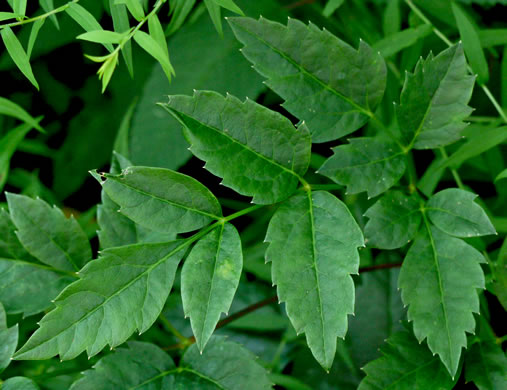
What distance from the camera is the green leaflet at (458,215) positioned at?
102 cm

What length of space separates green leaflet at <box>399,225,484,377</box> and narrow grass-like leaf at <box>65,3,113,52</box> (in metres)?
0.67

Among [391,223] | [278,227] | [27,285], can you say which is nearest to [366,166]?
[391,223]

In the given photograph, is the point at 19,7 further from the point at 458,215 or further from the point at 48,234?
the point at 458,215

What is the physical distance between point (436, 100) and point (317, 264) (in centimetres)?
39

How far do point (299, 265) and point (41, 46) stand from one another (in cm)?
134

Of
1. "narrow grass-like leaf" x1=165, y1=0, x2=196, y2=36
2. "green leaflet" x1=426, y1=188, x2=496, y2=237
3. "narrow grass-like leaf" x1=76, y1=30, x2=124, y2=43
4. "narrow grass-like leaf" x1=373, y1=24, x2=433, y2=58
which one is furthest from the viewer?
"narrow grass-like leaf" x1=373, y1=24, x2=433, y2=58

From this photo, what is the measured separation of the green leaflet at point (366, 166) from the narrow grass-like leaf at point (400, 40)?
0.33 m

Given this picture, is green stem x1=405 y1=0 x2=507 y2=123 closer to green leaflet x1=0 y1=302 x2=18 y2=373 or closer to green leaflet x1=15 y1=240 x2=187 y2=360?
green leaflet x1=15 y1=240 x2=187 y2=360

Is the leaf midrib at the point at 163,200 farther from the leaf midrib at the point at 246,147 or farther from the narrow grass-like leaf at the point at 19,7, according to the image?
the narrow grass-like leaf at the point at 19,7

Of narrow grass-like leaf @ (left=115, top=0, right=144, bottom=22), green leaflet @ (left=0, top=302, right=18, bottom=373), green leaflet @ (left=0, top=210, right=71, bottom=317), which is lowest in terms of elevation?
green leaflet @ (left=0, top=302, right=18, bottom=373)

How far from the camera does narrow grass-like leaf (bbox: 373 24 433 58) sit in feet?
4.42

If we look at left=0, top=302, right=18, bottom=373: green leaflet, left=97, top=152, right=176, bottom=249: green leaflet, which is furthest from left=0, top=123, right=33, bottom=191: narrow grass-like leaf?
left=0, top=302, right=18, bottom=373: green leaflet

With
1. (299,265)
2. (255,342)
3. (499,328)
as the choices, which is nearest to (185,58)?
(255,342)

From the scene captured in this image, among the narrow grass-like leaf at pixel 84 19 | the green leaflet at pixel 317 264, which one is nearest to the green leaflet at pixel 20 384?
the green leaflet at pixel 317 264
